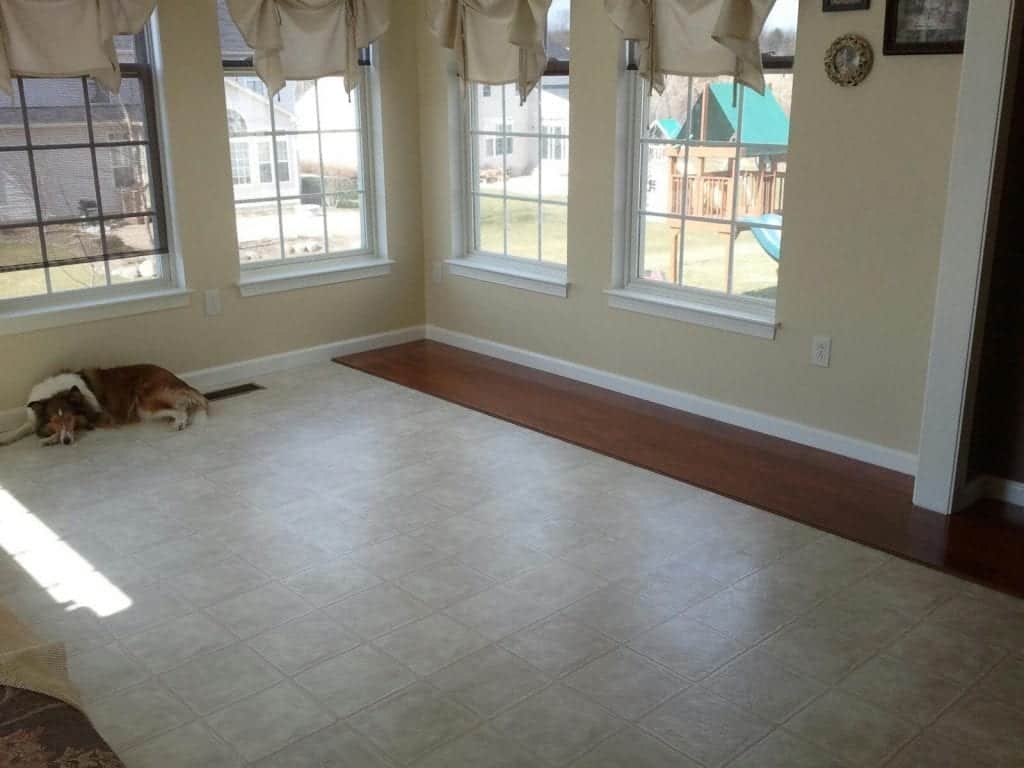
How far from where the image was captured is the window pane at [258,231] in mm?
5207

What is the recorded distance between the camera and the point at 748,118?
166 inches

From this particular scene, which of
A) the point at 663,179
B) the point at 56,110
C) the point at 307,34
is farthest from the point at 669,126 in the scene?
the point at 56,110

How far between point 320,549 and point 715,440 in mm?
1848

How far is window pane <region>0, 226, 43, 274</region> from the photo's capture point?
444 centimetres

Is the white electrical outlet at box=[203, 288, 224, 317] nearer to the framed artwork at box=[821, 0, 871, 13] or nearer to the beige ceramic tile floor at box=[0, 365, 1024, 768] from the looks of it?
the beige ceramic tile floor at box=[0, 365, 1024, 768]

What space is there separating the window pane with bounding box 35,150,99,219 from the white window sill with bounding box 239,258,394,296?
88 centimetres

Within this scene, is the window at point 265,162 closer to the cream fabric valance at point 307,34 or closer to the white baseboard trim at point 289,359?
the cream fabric valance at point 307,34

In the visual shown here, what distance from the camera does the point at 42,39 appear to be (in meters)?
A: 4.23

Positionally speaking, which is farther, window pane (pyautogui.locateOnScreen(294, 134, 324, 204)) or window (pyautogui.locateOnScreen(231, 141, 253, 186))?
window pane (pyautogui.locateOnScreen(294, 134, 324, 204))

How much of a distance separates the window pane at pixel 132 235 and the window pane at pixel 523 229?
1874mm

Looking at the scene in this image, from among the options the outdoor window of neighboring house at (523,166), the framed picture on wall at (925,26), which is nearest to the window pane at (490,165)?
the outdoor window of neighboring house at (523,166)

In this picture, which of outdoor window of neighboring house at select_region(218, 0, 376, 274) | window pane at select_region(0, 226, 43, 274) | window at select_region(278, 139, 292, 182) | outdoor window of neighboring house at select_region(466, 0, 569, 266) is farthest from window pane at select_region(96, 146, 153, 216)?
outdoor window of neighboring house at select_region(466, 0, 569, 266)

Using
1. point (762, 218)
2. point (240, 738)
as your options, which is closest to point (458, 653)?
Answer: point (240, 738)

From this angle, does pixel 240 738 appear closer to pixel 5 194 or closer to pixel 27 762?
pixel 27 762
